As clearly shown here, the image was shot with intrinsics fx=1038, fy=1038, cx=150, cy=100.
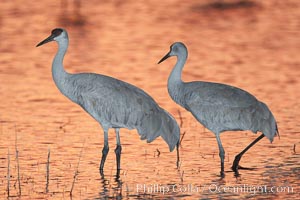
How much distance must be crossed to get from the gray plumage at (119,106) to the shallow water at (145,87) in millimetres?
482

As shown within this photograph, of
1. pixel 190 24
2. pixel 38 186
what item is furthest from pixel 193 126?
pixel 190 24

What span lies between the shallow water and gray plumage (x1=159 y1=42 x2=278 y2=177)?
51cm

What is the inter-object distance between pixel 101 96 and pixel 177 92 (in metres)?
1.07

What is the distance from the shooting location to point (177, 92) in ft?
44.5

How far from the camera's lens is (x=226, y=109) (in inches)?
512

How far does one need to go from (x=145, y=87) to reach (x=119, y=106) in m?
5.19

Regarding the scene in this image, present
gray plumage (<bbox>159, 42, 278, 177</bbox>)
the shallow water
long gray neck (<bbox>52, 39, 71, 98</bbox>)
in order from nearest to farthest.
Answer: the shallow water < gray plumage (<bbox>159, 42, 278, 177</bbox>) < long gray neck (<bbox>52, 39, 71, 98</bbox>)

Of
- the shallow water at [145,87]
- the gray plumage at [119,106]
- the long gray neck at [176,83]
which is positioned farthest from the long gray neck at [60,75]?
the long gray neck at [176,83]

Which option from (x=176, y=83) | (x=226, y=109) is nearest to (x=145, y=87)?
(x=176, y=83)

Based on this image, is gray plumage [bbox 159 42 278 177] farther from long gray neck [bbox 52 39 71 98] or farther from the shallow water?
long gray neck [bbox 52 39 71 98]

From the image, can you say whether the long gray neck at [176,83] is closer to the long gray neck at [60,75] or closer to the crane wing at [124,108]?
the crane wing at [124,108]

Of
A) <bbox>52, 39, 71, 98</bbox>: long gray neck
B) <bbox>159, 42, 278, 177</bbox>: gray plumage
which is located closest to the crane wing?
<bbox>52, 39, 71, 98</bbox>: long gray neck

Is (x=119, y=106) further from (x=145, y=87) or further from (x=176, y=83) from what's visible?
(x=145, y=87)

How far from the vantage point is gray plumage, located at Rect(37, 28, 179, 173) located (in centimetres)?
1286
